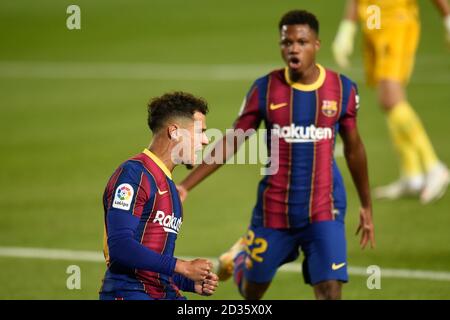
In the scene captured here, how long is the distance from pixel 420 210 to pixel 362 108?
257 inches

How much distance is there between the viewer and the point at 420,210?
14.1 meters

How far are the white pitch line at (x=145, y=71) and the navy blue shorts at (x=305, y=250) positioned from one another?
13245 millimetres

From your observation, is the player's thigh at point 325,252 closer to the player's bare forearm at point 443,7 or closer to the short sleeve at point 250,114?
the short sleeve at point 250,114

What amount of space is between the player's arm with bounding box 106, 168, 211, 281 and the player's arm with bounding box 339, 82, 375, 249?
8.56ft

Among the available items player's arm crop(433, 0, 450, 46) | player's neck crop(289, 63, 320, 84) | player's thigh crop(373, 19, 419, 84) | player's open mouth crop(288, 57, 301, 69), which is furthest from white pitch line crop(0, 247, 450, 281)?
player's arm crop(433, 0, 450, 46)

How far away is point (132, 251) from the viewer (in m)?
7.01

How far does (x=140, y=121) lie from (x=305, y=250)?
1036 centimetres

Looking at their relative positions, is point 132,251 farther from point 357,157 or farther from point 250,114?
point 357,157

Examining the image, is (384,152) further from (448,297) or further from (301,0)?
(301,0)

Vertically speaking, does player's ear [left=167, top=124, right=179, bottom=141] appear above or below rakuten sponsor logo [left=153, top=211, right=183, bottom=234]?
above

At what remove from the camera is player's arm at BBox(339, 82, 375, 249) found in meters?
9.35

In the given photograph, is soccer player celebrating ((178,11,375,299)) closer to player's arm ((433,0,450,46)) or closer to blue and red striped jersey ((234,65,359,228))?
blue and red striped jersey ((234,65,359,228))

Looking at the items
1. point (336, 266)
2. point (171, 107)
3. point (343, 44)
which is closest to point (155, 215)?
point (171, 107)
